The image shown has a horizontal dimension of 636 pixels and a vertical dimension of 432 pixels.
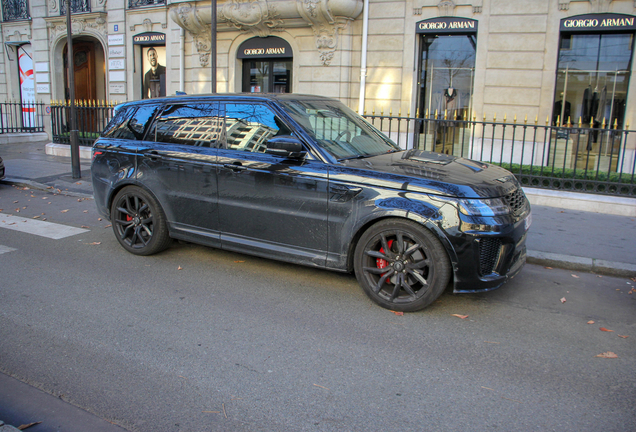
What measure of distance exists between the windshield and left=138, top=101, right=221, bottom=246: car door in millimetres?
952

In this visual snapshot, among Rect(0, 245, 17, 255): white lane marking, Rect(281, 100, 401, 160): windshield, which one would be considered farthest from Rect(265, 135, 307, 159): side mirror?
Rect(0, 245, 17, 255): white lane marking

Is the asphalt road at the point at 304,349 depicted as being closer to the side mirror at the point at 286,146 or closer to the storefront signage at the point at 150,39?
the side mirror at the point at 286,146

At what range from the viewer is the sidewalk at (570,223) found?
6098mm

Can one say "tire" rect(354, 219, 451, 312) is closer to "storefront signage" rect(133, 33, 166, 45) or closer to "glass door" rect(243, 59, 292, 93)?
"glass door" rect(243, 59, 292, 93)

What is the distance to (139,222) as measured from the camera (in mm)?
6016

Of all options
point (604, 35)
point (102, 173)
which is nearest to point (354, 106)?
point (604, 35)

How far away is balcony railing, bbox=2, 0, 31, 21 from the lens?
22.0m

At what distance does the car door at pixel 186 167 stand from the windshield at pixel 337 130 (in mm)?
952

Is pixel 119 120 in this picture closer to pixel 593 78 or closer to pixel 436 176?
pixel 436 176

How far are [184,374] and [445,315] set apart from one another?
2.31 meters

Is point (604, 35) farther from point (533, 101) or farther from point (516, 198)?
point (516, 198)

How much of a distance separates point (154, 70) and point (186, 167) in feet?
52.2

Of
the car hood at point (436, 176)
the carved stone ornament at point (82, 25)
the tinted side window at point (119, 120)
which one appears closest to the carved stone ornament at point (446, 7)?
the car hood at point (436, 176)

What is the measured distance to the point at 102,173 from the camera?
6254mm
